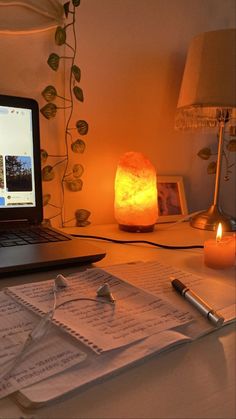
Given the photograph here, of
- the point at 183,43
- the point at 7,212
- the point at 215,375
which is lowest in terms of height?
the point at 215,375

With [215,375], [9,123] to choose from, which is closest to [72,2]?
[9,123]

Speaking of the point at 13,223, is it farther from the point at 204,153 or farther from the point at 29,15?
the point at 204,153

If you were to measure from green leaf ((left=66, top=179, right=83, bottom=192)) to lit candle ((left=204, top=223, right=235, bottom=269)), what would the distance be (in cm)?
39

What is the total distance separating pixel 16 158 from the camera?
0.76 metres

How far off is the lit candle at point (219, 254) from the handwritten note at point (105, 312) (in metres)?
0.20

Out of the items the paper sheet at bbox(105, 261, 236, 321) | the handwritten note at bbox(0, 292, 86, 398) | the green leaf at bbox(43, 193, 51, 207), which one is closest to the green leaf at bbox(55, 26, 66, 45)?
the green leaf at bbox(43, 193, 51, 207)

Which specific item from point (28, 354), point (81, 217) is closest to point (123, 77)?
point (81, 217)

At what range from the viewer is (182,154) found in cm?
112

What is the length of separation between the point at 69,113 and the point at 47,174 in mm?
152

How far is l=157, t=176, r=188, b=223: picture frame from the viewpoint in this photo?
1.04 metres

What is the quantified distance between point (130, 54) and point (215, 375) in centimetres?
82

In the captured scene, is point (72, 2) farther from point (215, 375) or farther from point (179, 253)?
point (215, 375)

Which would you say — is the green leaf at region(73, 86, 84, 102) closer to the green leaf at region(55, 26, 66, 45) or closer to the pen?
the green leaf at region(55, 26, 66, 45)

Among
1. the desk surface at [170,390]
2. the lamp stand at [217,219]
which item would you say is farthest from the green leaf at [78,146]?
the desk surface at [170,390]
